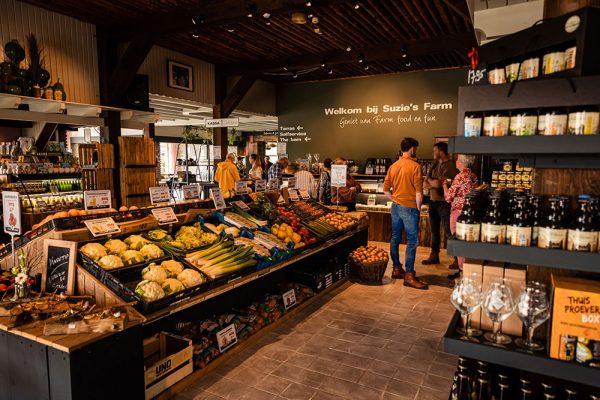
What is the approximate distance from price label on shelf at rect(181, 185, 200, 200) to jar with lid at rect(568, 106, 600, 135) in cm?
384

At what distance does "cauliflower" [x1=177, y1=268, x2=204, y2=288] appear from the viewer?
3164mm

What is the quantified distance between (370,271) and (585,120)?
14.0 feet

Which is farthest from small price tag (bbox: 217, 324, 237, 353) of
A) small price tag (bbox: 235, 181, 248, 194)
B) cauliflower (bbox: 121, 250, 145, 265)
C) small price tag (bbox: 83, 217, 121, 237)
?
small price tag (bbox: 235, 181, 248, 194)

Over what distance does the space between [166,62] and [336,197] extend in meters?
4.58

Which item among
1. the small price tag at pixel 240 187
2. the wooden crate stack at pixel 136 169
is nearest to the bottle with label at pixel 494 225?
the small price tag at pixel 240 187

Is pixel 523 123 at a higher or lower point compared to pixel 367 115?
lower

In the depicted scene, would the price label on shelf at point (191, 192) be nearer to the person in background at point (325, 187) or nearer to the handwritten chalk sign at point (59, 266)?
the handwritten chalk sign at point (59, 266)

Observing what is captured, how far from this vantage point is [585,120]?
4.85 feet

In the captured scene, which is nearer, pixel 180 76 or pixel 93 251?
pixel 93 251

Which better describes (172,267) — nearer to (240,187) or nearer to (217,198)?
(217,198)

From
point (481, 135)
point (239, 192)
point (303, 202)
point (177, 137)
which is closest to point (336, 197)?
point (303, 202)

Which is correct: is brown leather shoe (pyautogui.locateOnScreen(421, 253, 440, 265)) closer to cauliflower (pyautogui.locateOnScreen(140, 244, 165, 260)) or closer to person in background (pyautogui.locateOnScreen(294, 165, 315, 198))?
person in background (pyautogui.locateOnScreen(294, 165, 315, 198))

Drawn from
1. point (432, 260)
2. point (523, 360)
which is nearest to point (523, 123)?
point (523, 360)

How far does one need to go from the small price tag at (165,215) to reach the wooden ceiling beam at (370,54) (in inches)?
230
